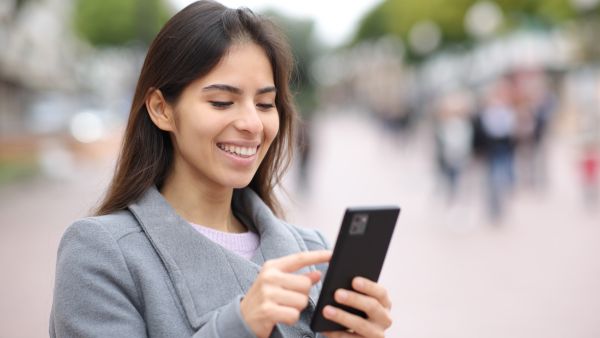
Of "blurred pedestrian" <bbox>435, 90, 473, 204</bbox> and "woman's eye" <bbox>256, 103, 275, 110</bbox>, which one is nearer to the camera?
"woman's eye" <bbox>256, 103, 275, 110</bbox>

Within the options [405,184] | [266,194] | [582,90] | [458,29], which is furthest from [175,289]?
[458,29]

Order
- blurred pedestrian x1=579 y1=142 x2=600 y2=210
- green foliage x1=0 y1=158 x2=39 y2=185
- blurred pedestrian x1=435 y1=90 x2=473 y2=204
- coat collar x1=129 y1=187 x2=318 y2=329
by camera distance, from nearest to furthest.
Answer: coat collar x1=129 y1=187 x2=318 y2=329
blurred pedestrian x1=435 y1=90 x2=473 y2=204
blurred pedestrian x1=579 y1=142 x2=600 y2=210
green foliage x1=0 y1=158 x2=39 y2=185

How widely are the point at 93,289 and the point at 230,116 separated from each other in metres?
0.52

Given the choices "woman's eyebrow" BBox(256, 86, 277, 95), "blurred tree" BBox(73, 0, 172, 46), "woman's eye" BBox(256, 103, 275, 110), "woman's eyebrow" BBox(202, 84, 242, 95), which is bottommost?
"woman's eyebrow" BBox(202, 84, 242, 95)

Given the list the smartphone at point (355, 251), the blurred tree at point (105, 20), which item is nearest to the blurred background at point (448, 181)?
the smartphone at point (355, 251)

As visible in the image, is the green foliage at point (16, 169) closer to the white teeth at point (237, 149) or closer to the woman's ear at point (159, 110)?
the woman's ear at point (159, 110)

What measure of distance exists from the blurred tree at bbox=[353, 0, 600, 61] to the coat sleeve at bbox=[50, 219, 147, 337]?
27.2 m

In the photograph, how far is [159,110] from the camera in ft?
7.14

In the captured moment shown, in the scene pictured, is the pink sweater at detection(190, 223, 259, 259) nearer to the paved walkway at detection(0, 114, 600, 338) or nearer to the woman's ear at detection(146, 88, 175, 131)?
the woman's ear at detection(146, 88, 175, 131)

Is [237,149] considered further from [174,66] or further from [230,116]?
[174,66]

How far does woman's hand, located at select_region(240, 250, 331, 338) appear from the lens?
5.59 feet

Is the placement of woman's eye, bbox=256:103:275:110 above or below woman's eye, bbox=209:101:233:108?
above

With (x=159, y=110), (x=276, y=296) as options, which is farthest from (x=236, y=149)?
(x=276, y=296)

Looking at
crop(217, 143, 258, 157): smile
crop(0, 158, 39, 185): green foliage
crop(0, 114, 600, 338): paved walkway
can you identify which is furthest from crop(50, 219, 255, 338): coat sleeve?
crop(0, 158, 39, 185): green foliage
